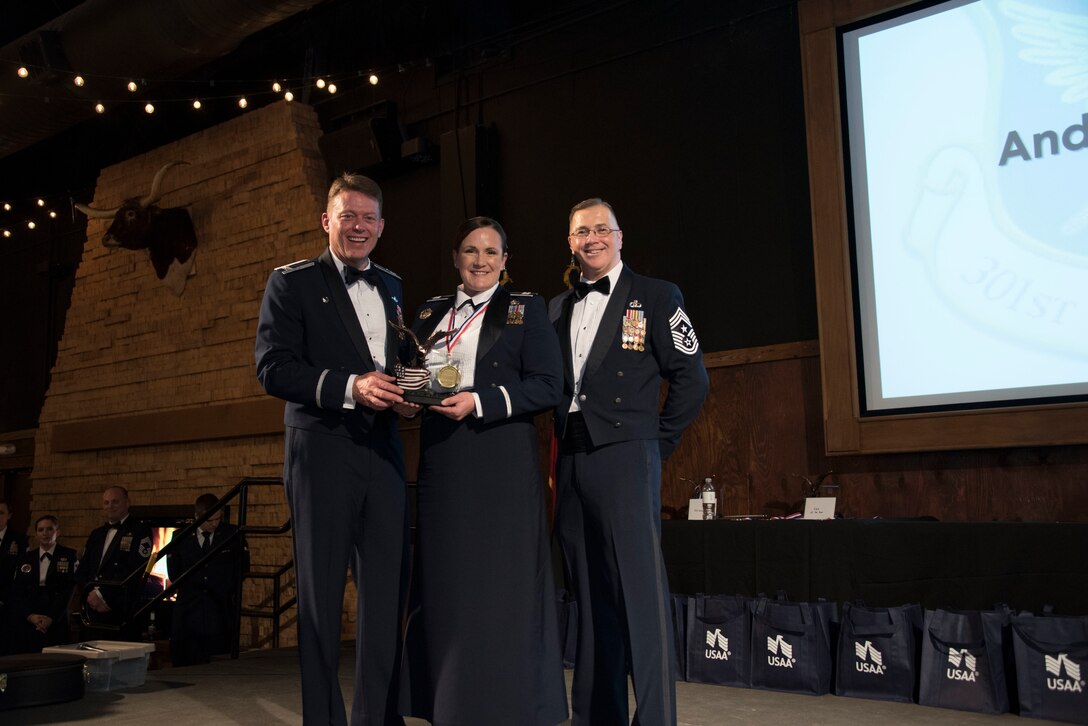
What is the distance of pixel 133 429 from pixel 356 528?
8.25 metres

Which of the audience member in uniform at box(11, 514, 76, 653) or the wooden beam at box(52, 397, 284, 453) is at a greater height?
the wooden beam at box(52, 397, 284, 453)

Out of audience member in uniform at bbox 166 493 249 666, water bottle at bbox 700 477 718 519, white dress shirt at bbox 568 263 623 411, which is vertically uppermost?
white dress shirt at bbox 568 263 623 411

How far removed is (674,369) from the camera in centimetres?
308

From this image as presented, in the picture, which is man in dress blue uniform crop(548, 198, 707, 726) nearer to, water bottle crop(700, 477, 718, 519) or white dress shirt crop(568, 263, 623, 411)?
white dress shirt crop(568, 263, 623, 411)

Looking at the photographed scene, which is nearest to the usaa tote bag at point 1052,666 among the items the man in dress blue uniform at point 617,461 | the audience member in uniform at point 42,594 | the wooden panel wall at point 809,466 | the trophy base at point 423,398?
the wooden panel wall at point 809,466

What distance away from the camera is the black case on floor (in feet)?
12.9

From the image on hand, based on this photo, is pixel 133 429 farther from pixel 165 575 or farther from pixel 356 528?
pixel 356 528

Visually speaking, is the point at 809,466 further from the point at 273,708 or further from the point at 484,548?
the point at 484,548

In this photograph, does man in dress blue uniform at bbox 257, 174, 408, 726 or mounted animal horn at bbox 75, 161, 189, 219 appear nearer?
man in dress blue uniform at bbox 257, 174, 408, 726

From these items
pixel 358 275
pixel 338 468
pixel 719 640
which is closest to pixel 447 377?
pixel 338 468

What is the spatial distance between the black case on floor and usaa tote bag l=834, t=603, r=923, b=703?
3.14 meters

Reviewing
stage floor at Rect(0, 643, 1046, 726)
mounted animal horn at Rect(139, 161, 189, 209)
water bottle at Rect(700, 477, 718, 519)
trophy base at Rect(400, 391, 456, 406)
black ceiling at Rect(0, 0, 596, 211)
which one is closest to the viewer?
trophy base at Rect(400, 391, 456, 406)

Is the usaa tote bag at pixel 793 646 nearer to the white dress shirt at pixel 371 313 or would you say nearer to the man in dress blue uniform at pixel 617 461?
the man in dress blue uniform at pixel 617 461

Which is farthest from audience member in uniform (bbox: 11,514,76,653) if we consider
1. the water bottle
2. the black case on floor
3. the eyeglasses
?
the eyeglasses
